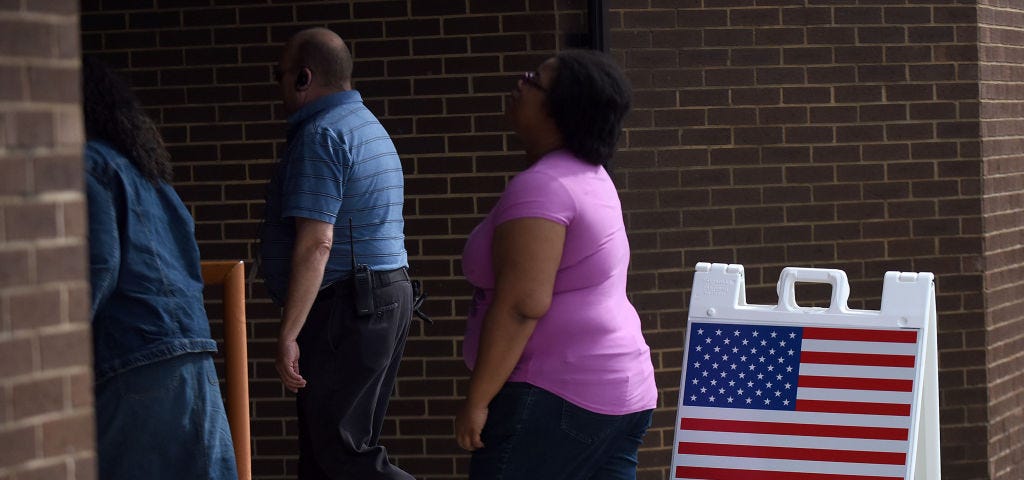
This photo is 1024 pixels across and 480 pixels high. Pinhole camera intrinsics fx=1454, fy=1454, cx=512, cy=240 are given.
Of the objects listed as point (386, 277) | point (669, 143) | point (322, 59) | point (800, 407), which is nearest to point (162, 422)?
point (386, 277)

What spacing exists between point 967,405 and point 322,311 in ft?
12.6

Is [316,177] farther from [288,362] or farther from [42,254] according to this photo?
[42,254]

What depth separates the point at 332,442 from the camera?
16.2 feet

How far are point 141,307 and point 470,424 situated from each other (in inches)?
33.7

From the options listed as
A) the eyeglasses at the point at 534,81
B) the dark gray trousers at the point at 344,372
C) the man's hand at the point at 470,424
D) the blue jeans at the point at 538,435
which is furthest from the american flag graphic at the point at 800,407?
the eyeglasses at the point at 534,81

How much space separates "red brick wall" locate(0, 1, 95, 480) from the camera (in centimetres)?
259

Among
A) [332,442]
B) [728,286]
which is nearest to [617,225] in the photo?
[728,286]

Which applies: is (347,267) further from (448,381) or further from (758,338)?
(448,381)

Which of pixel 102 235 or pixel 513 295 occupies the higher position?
pixel 102 235

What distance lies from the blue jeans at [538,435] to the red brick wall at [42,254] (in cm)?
113

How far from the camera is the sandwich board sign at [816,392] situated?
4770 mm

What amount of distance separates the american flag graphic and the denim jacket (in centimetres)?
193

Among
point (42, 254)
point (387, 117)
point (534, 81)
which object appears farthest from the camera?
point (387, 117)

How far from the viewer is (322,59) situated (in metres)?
4.96
